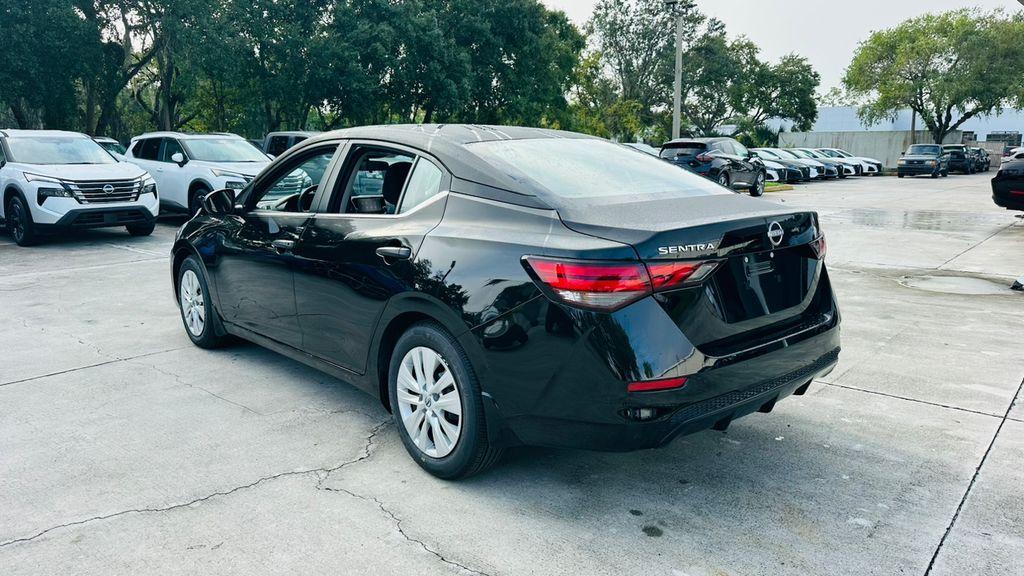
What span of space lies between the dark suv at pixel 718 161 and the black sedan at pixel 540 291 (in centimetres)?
1799

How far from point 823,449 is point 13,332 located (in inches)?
242

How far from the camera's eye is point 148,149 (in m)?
15.0

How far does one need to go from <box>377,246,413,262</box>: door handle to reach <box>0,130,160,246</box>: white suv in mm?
9335

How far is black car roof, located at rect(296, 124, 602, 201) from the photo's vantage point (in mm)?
3488

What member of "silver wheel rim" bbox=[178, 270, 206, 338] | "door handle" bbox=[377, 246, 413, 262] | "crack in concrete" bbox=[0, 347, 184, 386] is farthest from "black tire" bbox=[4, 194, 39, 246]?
"door handle" bbox=[377, 246, 413, 262]

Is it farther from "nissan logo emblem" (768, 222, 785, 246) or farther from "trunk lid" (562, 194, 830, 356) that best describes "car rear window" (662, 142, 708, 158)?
"nissan logo emblem" (768, 222, 785, 246)

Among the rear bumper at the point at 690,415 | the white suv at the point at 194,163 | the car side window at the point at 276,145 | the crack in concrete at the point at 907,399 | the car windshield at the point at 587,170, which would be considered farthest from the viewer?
the car side window at the point at 276,145

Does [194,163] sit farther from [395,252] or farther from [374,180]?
[395,252]

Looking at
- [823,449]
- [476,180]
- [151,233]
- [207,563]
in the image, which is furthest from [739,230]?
[151,233]

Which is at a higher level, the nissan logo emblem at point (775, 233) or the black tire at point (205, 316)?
the nissan logo emblem at point (775, 233)

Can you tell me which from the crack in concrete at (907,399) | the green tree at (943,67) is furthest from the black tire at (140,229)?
the green tree at (943,67)

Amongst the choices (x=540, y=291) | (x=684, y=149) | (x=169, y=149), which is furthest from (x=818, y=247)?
(x=684, y=149)

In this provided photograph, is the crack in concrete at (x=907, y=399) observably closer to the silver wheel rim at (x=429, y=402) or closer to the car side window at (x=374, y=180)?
the silver wheel rim at (x=429, y=402)

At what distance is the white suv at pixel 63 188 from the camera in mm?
11164
